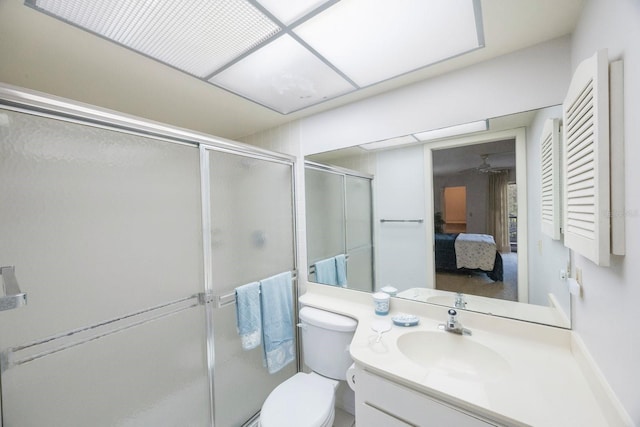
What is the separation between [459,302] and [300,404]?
1.00m

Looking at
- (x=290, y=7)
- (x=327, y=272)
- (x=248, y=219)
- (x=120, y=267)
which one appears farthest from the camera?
(x=327, y=272)

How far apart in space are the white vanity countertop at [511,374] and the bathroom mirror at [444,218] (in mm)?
78

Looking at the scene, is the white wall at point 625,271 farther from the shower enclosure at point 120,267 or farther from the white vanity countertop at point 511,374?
the shower enclosure at point 120,267

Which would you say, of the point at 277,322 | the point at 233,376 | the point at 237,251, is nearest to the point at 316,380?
the point at 277,322

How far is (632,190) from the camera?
592mm

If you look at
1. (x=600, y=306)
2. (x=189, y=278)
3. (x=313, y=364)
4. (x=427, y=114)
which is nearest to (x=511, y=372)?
(x=600, y=306)

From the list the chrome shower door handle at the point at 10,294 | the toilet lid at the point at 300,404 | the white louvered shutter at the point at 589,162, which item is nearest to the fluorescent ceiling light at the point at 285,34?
the white louvered shutter at the point at 589,162

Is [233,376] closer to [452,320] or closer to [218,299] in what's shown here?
[218,299]

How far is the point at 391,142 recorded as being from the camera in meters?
1.60

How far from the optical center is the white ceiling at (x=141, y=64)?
3.09 ft

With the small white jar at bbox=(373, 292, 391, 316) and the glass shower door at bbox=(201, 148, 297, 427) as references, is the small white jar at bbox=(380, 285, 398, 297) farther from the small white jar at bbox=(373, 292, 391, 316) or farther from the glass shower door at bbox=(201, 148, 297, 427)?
the glass shower door at bbox=(201, 148, 297, 427)

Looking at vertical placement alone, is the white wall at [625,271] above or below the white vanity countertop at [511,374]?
above

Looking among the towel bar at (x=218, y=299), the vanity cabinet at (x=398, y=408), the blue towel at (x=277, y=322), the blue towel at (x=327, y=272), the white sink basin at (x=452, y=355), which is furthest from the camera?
the blue towel at (x=327, y=272)

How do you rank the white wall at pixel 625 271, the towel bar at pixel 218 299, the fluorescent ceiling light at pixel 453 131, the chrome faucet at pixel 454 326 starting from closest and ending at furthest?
the white wall at pixel 625 271
the chrome faucet at pixel 454 326
the fluorescent ceiling light at pixel 453 131
the towel bar at pixel 218 299
